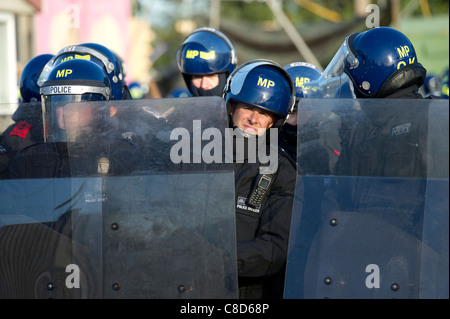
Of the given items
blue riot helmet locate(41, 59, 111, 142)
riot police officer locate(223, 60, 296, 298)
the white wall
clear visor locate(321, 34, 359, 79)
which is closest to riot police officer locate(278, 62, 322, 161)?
clear visor locate(321, 34, 359, 79)

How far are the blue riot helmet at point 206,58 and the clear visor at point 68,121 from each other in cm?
289

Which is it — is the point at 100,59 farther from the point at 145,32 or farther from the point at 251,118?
the point at 145,32

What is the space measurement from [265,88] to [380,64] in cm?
61

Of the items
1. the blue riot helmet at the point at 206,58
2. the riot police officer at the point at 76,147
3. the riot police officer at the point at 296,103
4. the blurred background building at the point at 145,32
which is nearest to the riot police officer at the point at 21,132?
the riot police officer at the point at 76,147

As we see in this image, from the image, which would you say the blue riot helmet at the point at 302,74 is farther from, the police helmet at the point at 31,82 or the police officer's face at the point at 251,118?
the police helmet at the point at 31,82

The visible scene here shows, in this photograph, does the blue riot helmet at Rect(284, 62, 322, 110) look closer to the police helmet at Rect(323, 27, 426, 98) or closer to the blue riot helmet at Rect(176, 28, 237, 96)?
the blue riot helmet at Rect(176, 28, 237, 96)

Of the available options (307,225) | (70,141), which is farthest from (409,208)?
(70,141)

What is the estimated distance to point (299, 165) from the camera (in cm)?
240

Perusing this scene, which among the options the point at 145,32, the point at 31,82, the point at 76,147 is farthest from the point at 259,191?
the point at 145,32

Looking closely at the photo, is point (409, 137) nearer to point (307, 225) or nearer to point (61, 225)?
point (307, 225)

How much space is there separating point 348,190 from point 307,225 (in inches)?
8.0

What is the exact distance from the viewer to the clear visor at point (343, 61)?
3.40 metres

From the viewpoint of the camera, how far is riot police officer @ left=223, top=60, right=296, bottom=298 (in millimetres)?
2871

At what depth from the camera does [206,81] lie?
18.2ft
